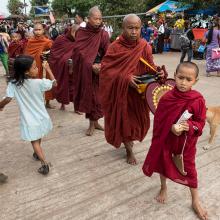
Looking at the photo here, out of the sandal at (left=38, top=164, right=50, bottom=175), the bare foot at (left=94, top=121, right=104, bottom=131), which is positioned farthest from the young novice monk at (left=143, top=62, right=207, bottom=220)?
the bare foot at (left=94, top=121, right=104, bottom=131)

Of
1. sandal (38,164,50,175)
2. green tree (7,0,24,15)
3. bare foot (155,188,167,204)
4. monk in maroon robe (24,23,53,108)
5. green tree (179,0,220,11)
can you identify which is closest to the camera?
bare foot (155,188,167,204)

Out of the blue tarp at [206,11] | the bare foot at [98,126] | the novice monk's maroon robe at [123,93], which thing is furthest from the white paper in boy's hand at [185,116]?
the blue tarp at [206,11]

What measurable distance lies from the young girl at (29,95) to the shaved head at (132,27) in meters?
1.01

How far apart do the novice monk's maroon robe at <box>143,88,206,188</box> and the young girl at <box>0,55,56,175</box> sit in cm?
139

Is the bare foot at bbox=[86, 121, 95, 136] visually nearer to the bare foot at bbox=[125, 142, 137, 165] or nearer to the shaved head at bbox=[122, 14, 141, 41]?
the bare foot at bbox=[125, 142, 137, 165]

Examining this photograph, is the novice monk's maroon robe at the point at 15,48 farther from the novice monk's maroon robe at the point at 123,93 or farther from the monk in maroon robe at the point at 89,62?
the novice monk's maroon robe at the point at 123,93

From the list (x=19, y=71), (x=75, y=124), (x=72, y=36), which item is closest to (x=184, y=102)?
(x=19, y=71)

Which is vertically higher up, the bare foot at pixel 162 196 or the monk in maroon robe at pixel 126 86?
the monk in maroon robe at pixel 126 86

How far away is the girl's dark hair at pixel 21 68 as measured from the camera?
152 inches

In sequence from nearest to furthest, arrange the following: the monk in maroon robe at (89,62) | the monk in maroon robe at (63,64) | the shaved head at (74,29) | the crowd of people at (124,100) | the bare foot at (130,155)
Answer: the crowd of people at (124,100) < the bare foot at (130,155) < the monk in maroon robe at (89,62) < the shaved head at (74,29) < the monk in maroon robe at (63,64)

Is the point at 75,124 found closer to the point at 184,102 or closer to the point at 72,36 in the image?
the point at 72,36

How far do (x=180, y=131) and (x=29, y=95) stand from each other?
1.84 meters

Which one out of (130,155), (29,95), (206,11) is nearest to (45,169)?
(29,95)

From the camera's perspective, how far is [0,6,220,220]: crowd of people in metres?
3.03
